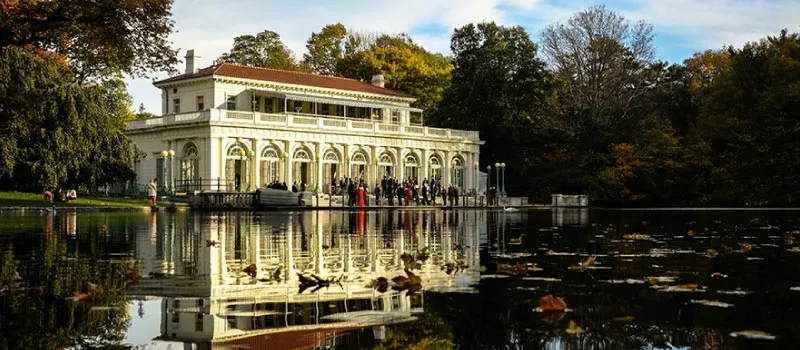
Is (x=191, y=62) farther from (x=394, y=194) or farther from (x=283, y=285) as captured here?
(x=283, y=285)

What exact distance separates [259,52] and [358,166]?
1656 centimetres

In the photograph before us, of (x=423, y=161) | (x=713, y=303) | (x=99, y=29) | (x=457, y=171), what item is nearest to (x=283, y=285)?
(x=713, y=303)

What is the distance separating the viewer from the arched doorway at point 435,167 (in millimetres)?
70850

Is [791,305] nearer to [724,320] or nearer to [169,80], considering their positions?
[724,320]

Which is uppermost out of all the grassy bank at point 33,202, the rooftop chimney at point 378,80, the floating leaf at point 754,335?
the rooftop chimney at point 378,80

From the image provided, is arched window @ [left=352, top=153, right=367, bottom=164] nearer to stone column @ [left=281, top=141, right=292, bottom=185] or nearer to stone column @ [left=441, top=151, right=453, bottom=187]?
stone column @ [left=281, top=141, right=292, bottom=185]

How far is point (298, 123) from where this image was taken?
63.0m

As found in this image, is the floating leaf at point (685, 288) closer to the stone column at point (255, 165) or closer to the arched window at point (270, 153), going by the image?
the stone column at point (255, 165)

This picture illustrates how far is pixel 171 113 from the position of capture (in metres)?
63.5

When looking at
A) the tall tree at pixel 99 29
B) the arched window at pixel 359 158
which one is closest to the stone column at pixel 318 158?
the arched window at pixel 359 158

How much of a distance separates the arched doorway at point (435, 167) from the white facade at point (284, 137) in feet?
0.23

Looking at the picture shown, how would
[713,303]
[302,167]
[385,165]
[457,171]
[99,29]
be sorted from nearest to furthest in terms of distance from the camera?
[713,303], [99,29], [302,167], [385,165], [457,171]

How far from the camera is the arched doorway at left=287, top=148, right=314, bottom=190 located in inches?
2494

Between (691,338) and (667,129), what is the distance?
194ft
